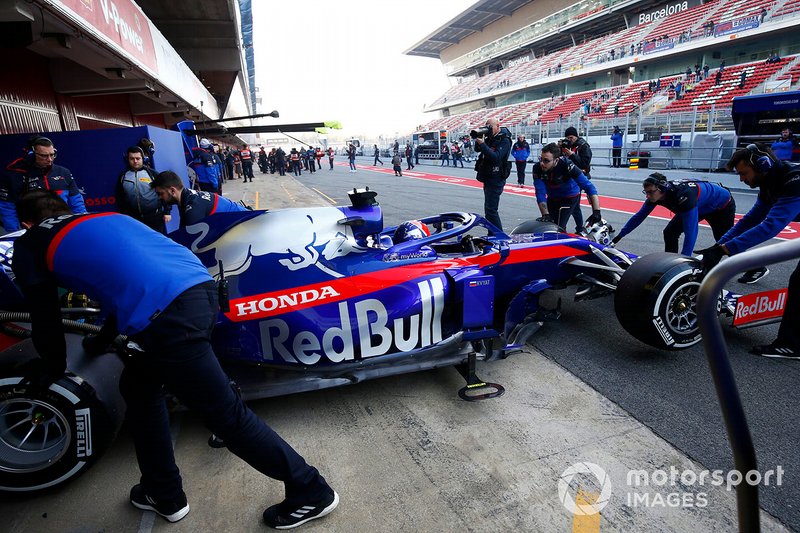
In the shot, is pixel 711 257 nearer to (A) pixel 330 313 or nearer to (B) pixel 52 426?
(A) pixel 330 313

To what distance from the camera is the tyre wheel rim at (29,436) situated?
2209 mm

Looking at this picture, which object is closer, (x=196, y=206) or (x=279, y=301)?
(x=279, y=301)

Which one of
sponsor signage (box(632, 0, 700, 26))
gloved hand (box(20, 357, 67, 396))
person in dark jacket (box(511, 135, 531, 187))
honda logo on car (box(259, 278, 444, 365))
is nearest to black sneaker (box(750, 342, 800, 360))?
honda logo on car (box(259, 278, 444, 365))

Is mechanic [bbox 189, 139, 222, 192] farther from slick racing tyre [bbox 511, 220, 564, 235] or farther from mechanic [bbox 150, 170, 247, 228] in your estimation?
slick racing tyre [bbox 511, 220, 564, 235]

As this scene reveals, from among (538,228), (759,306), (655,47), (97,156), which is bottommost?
(759,306)

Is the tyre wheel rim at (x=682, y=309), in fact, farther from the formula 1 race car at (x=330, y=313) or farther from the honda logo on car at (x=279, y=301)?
the honda logo on car at (x=279, y=301)

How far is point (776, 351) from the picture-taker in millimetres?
3238

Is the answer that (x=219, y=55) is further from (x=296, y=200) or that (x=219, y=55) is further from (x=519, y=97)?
(x=519, y=97)

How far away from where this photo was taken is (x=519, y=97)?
4841 centimetres

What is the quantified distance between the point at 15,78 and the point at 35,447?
6.50 m

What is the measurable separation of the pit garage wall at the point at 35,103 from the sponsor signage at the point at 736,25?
3355 cm

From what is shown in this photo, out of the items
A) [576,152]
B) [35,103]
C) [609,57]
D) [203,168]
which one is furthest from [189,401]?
[609,57]

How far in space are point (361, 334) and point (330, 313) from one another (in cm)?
24

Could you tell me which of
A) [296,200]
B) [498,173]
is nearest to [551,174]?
[498,173]
